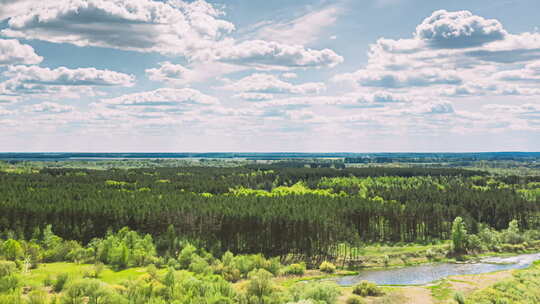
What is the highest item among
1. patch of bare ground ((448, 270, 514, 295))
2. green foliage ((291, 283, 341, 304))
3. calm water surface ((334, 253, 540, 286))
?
green foliage ((291, 283, 341, 304))

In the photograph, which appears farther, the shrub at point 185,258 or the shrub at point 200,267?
the shrub at point 185,258

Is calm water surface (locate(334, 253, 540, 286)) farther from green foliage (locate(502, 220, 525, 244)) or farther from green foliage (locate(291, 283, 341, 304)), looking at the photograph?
green foliage (locate(291, 283, 341, 304))

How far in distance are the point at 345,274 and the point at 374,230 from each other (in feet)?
94.6

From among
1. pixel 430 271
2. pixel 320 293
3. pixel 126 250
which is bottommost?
pixel 430 271

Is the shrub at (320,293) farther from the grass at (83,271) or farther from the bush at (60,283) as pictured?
the bush at (60,283)

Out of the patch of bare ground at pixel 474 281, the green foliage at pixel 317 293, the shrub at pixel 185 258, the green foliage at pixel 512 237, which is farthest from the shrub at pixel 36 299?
the green foliage at pixel 512 237

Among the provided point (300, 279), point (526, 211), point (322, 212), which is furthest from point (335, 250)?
point (526, 211)

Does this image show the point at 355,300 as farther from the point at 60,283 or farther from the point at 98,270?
the point at 98,270

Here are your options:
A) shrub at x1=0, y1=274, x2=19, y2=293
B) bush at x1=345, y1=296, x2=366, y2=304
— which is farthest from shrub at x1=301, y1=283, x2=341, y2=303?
shrub at x1=0, y1=274, x2=19, y2=293

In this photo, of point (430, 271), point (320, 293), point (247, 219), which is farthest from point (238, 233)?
point (320, 293)

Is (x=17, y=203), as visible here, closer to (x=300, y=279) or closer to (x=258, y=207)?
(x=258, y=207)

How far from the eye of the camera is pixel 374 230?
10675cm

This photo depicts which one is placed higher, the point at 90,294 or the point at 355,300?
the point at 90,294

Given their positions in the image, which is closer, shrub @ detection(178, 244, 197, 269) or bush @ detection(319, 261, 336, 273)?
shrub @ detection(178, 244, 197, 269)
